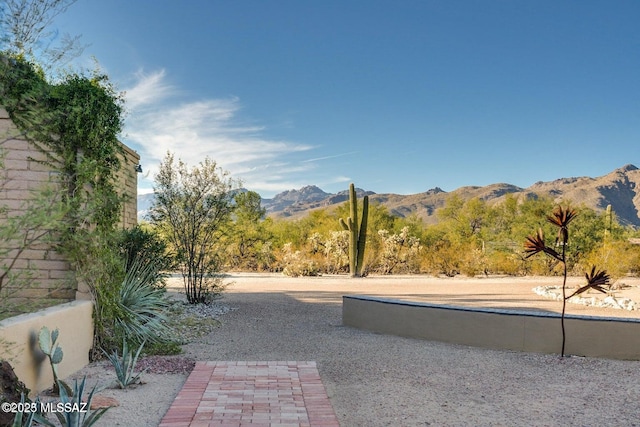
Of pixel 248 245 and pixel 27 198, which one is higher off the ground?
pixel 27 198

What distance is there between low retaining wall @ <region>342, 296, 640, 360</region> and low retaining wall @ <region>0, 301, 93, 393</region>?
4.59m

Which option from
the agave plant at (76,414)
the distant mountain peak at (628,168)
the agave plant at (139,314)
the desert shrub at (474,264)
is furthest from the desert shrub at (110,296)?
the distant mountain peak at (628,168)

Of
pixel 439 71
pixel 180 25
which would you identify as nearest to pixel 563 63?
pixel 439 71

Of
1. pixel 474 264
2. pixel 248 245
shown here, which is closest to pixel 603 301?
pixel 474 264

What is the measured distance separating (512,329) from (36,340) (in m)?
6.03

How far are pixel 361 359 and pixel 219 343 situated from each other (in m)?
2.24

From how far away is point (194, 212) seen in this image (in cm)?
1155

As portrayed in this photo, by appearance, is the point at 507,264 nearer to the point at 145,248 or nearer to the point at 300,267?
the point at 300,267

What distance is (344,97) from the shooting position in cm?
2483

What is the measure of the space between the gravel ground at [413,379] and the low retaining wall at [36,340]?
32 cm

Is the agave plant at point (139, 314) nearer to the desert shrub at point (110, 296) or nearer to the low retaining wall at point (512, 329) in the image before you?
the desert shrub at point (110, 296)

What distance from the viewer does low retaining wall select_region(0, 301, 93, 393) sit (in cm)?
485

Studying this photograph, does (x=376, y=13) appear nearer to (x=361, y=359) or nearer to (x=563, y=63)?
(x=563, y=63)

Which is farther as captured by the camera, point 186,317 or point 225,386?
point 186,317
